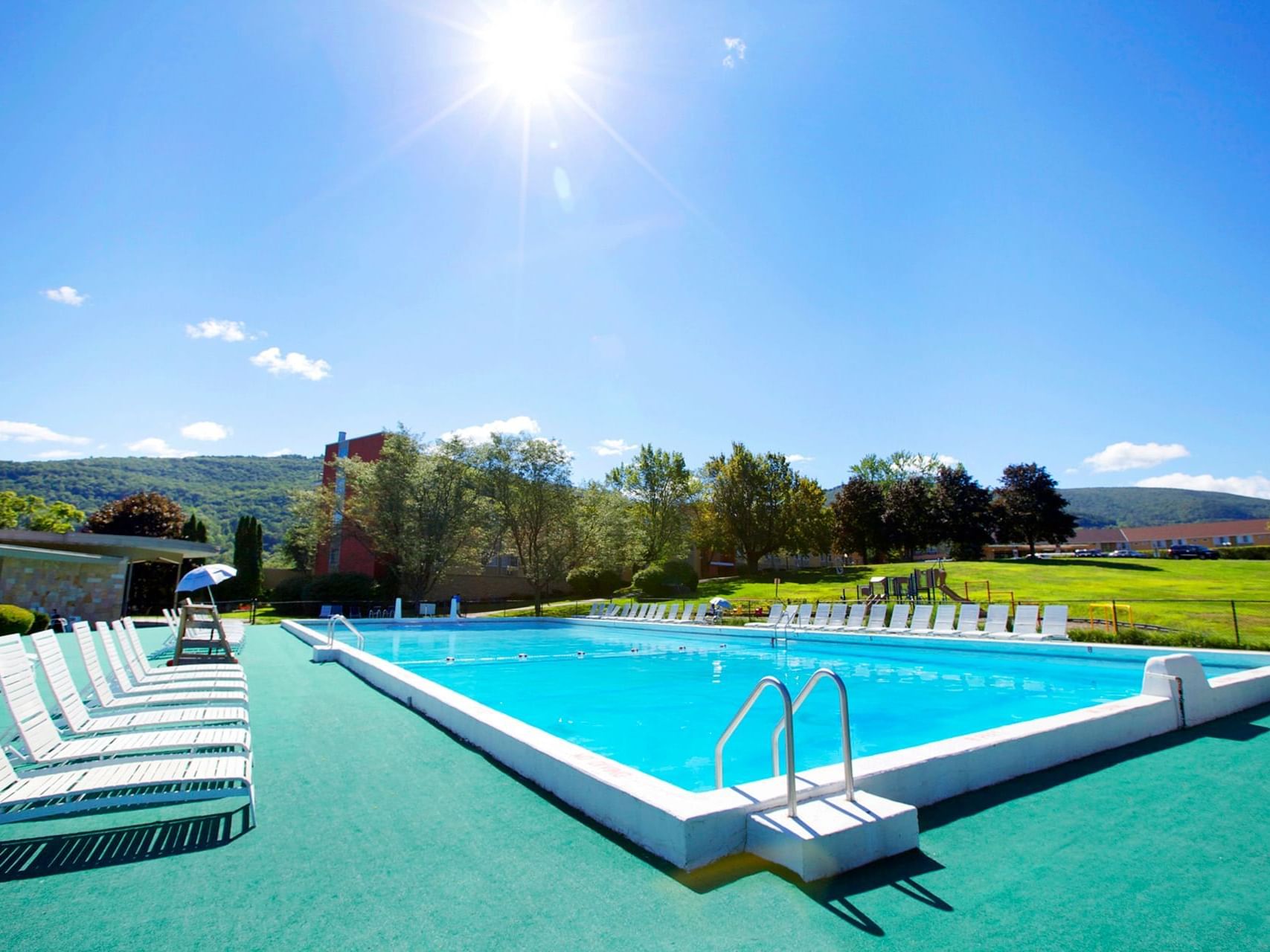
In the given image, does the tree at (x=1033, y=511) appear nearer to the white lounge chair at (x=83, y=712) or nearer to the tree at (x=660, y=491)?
the tree at (x=660, y=491)

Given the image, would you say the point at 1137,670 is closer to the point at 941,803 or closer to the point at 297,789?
the point at 941,803

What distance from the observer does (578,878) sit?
283 cm

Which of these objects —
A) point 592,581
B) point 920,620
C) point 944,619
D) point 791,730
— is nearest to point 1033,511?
point 592,581

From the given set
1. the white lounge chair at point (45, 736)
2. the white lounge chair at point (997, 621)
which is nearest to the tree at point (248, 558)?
the white lounge chair at point (997, 621)

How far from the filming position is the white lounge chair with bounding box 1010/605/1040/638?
13.4 metres

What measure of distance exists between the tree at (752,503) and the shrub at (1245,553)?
28.5m

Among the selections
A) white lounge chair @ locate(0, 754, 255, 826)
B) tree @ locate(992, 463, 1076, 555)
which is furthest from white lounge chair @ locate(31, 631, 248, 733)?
tree @ locate(992, 463, 1076, 555)

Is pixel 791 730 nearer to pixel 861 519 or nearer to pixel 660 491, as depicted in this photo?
pixel 660 491

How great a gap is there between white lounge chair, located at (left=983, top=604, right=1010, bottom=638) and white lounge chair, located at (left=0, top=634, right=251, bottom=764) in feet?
46.5

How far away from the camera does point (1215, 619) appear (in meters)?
17.3

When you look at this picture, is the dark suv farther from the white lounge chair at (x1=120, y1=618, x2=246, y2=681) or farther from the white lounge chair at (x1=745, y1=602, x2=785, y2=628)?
the white lounge chair at (x1=120, y1=618, x2=246, y2=681)

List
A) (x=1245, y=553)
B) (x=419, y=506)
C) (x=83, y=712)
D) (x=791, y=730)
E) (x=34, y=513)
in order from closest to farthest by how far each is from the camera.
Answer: (x=791, y=730) → (x=83, y=712) → (x=419, y=506) → (x=1245, y=553) → (x=34, y=513)

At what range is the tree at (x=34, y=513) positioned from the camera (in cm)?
3981

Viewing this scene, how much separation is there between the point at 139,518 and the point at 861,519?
45.9m
